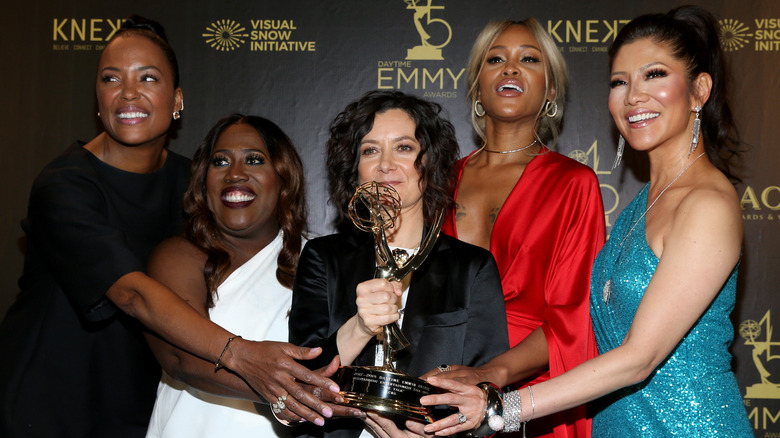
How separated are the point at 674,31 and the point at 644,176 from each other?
1415 millimetres

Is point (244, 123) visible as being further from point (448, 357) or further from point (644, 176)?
point (644, 176)

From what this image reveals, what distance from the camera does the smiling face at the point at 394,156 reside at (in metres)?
2.09

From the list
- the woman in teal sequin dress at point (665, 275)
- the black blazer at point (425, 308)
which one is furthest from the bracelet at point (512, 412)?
the black blazer at point (425, 308)

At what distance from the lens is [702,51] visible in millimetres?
2072

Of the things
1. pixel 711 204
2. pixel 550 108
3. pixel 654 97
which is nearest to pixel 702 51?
pixel 654 97

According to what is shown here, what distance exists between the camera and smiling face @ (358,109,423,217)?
2.09 metres

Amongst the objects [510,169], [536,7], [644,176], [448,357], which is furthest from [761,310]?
[448,357]

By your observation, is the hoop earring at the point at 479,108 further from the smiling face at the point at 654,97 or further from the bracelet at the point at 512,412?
the bracelet at the point at 512,412

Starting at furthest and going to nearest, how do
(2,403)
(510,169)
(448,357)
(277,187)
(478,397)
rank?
(510,169)
(277,187)
(2,403)
(448,357)
(478,397)

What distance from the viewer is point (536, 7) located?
3395 millimetres

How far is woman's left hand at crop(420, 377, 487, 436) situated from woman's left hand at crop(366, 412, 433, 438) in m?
0.06

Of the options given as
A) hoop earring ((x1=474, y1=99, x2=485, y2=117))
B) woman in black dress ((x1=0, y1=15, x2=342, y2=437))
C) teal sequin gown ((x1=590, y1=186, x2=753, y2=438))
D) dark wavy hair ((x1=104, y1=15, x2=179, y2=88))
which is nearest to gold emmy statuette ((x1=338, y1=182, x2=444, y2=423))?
woman in black dress ((x1=0, y1=15, x2=342, y2=437))

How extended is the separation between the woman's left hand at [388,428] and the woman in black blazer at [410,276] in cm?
13

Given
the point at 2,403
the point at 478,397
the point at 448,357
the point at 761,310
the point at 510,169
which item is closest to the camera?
the point at 478,397
